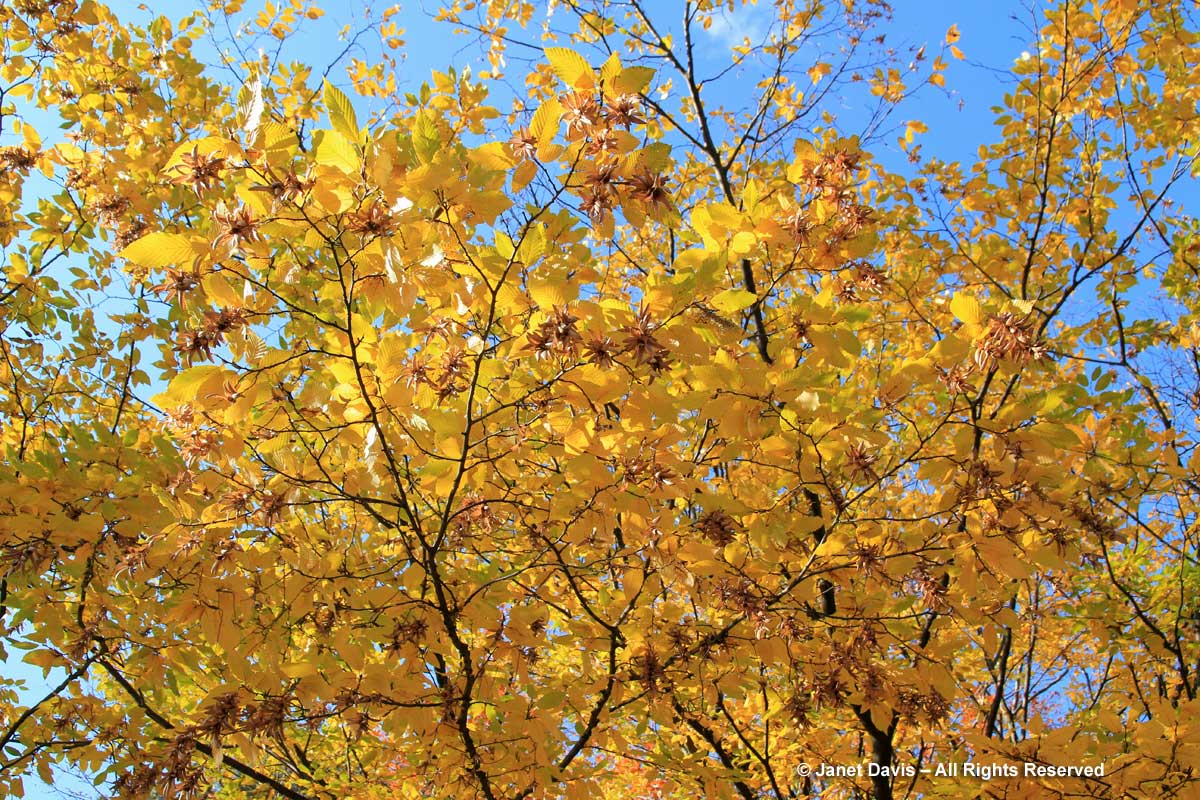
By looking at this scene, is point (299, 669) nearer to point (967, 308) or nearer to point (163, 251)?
point (163, 251)

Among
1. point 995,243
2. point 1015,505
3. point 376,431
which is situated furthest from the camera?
point 995,243

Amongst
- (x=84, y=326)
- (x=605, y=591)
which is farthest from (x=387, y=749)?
(x=84, y=326)

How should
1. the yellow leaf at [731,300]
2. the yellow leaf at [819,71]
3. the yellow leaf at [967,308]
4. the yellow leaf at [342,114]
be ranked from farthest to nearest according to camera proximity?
the yellow leaf at [819,71] → the yellow leaf at [967,308] → the yellow leaf at [731,300] → the yellow leaf at [342,114]

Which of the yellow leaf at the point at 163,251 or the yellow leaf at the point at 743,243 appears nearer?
the yellow leaf at the point at 163,251

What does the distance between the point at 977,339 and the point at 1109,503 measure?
1586 mm

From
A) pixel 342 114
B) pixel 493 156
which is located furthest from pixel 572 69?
pixel 342 114

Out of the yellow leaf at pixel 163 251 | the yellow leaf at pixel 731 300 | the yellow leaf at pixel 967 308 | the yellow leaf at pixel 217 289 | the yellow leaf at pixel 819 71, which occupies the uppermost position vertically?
the yellow leaf at pixel 819 71

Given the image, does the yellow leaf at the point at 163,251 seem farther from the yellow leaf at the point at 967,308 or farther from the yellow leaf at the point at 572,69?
the yellow leaf at the point at 967,308

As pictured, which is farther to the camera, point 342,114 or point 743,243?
point 743,243

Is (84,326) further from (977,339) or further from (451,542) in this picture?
(977,339)

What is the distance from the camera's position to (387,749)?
2822 millimetres

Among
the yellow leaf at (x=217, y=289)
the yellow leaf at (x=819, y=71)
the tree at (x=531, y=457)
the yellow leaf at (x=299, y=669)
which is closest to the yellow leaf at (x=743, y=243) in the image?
the tree at (x=531, y=457)

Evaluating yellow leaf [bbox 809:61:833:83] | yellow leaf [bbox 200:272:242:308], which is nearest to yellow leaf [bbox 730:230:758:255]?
yellow leaf [bbox 200:272:242:308]

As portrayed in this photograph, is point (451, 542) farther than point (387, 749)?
No
